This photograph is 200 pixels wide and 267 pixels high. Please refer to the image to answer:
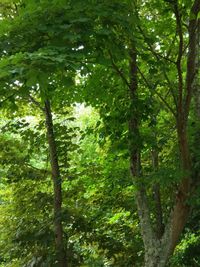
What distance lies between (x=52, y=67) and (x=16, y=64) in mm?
253

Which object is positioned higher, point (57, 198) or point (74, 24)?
point (57, 198)

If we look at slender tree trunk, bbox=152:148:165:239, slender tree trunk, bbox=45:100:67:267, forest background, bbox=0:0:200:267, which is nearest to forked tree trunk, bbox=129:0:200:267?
forest background, bbox=0:0:200:267

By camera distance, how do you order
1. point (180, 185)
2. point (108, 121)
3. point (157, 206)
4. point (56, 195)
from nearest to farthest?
point (180, 185) → point (108, 121) → point (157, 206) → point (56, 195)

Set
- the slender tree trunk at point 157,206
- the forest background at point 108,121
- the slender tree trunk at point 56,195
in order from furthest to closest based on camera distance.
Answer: the slender tree trunk at point 56,195, the slender tree trunk at point 157,206, the forest background at point 108,121

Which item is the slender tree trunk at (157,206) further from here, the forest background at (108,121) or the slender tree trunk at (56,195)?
the slender tree trunk at (56,195)

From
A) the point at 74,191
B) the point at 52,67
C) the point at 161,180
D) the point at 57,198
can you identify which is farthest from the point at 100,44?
the point at 74,191

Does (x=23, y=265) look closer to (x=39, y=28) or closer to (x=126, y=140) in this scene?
(x=126, y=140)

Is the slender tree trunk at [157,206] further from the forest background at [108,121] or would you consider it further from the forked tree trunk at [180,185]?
the forked tree trunk at [180,185]

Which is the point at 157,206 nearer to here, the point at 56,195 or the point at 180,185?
the point at 180,185

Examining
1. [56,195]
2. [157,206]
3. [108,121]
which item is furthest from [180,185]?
[56,195]

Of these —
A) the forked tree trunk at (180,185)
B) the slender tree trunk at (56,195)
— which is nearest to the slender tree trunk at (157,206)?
the forked tree trunk at (180,185)

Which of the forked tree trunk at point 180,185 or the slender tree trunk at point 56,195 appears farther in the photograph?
the slender tree trunk at point 56,195

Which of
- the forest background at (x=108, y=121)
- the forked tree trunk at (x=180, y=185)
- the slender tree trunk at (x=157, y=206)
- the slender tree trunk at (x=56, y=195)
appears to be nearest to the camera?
the forest background at (x=108, y=121)

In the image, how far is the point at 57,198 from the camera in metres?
7.34
